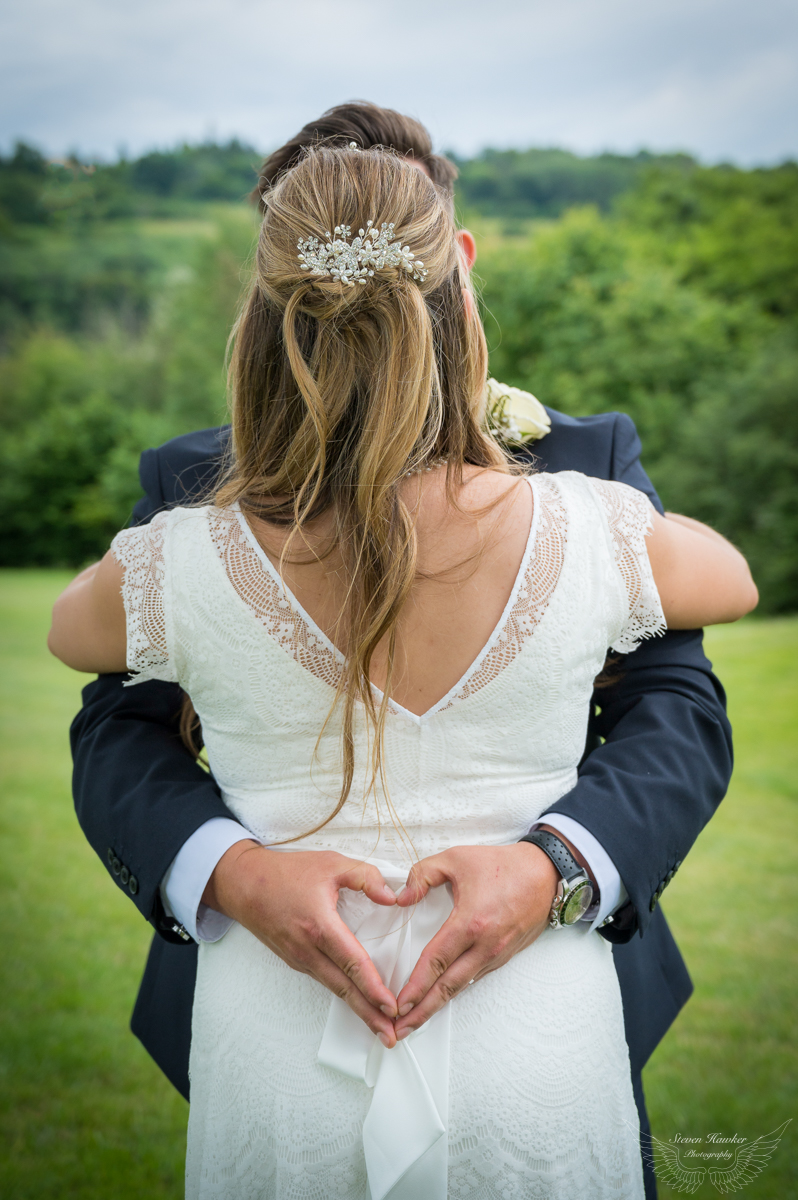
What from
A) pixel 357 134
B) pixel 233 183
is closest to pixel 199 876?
pixel 357 134

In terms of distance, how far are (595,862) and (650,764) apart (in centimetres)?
21

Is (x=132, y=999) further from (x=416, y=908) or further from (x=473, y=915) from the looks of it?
(x=473, y=915)

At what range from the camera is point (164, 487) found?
5.34ft

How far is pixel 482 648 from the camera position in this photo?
45.0 inches

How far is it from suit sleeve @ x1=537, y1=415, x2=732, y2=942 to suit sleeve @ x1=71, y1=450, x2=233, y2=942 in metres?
0.61

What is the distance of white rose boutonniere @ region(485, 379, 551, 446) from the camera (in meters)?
1.50

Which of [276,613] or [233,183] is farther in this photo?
[233,183]

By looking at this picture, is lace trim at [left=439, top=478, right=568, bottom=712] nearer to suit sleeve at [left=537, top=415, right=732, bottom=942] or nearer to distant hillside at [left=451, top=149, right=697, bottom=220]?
suit sleeve at [left=537, top=415, right=732, bottom=942]

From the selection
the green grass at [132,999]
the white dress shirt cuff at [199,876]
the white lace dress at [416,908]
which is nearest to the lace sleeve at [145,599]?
the white lace dress at [416,908]

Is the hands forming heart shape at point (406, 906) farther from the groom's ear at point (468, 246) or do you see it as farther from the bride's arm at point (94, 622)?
the groom's ear at point (468, 246)

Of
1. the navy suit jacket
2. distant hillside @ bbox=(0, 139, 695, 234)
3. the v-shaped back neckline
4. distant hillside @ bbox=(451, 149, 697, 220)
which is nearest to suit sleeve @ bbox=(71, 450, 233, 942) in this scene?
the navy suit jacket

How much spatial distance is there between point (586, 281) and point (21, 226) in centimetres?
2134

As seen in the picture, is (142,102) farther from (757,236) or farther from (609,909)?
(757,236)

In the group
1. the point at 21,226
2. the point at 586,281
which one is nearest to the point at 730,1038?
the point at 586,281
